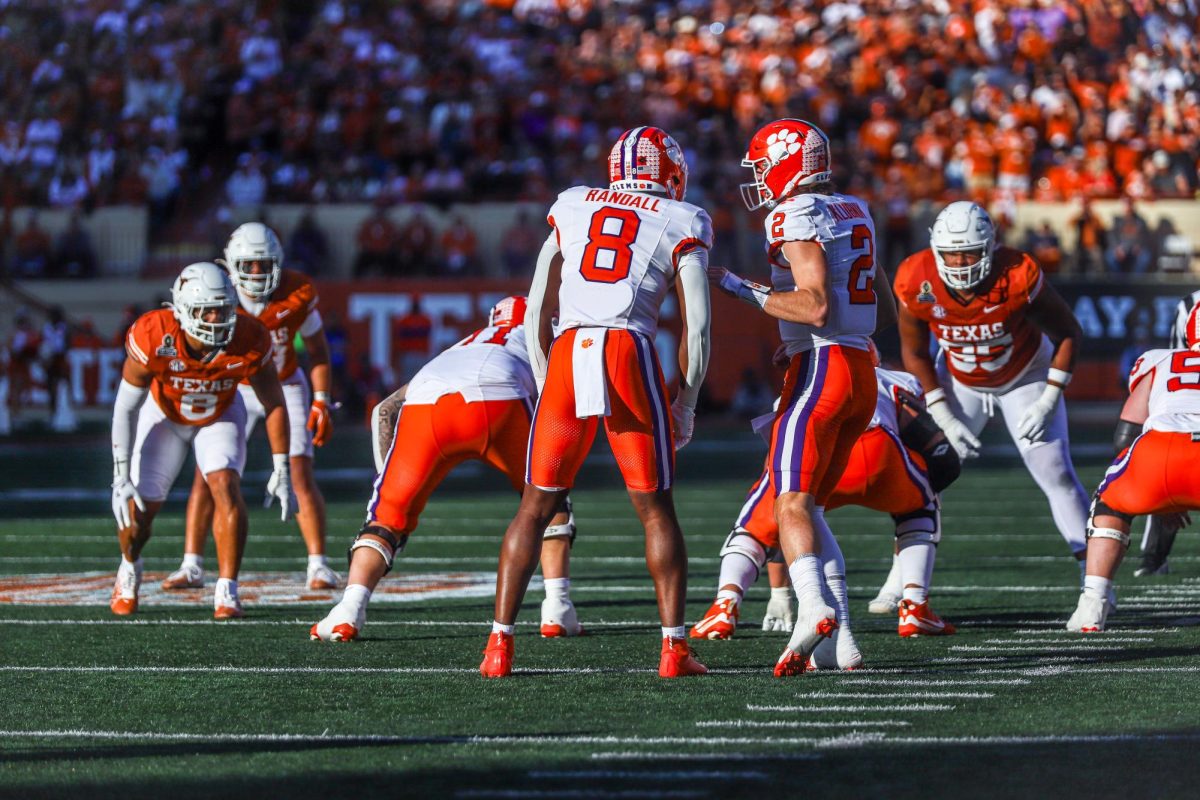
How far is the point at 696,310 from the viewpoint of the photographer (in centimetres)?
592

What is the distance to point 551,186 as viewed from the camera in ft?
82.6

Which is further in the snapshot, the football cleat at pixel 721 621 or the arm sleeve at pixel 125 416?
the arm sleeve at pixel 125 416

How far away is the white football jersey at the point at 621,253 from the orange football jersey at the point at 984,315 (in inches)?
99.6

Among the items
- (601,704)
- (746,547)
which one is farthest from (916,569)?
(601,704)

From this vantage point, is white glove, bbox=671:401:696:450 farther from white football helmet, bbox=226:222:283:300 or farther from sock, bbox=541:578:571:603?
white football helmet, bbox=226:222:283:300

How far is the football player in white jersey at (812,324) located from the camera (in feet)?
19.5

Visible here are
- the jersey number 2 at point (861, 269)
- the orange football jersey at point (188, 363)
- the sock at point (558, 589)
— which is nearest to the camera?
the jersey number 2 at point (861, 269)

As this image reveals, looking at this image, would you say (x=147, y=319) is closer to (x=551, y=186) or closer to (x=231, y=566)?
(x=231, y=566)

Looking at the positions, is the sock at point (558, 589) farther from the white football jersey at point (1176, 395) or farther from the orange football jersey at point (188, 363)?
the white football jersey at point (1176, 395)

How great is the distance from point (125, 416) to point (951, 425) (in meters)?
3.63

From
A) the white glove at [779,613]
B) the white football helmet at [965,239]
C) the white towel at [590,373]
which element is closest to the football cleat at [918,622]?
the white glove at [779,613]

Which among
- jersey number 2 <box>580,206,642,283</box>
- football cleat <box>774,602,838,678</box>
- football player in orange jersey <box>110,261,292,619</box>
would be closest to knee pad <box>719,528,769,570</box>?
football cleat <box>774,602,838,678</box>

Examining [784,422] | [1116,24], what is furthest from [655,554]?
[1116,24]

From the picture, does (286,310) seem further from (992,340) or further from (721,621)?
(992,340)
